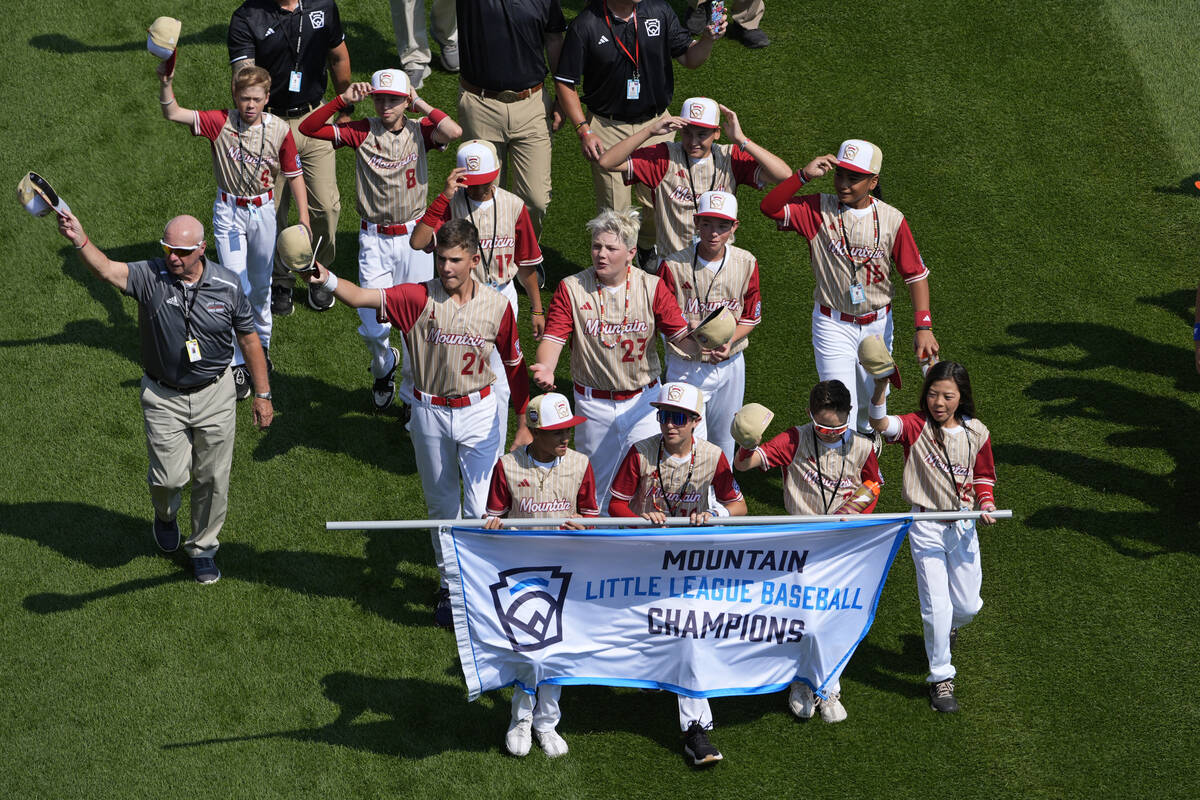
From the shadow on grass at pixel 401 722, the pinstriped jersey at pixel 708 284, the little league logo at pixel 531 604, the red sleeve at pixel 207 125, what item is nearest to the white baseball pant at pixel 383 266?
the red sleeve at pixel 207 125

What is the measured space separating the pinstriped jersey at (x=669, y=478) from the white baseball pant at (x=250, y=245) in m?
3.47

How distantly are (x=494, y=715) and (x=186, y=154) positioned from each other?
243 inches

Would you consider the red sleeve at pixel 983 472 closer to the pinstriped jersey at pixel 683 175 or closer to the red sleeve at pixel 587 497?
the red sleeve at pixel 587 497

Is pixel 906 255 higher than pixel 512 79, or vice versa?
pixel 512 79

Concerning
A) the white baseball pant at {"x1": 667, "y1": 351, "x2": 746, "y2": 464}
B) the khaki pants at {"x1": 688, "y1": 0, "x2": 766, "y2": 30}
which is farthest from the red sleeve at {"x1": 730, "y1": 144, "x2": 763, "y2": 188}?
the khaki pants at {"x1": 688, "y1": 0, "x2": 766, "y2": 30}

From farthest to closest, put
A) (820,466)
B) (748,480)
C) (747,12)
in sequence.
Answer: (747,12)
(748,480)
(820,466)

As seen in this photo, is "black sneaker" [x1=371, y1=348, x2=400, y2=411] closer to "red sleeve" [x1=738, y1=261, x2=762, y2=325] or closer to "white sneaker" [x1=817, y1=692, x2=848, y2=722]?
"red sleeve" [x1=738, y1=261, x2=762, y2=325]

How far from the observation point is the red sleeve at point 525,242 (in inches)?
365

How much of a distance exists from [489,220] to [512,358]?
1.35 metres

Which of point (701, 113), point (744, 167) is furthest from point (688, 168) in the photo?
point (701, 113)

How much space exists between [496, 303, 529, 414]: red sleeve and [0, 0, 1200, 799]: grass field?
151 cm

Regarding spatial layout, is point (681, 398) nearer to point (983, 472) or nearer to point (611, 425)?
point (611, 425)

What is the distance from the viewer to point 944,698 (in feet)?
26.7

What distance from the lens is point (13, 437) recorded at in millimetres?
9789
